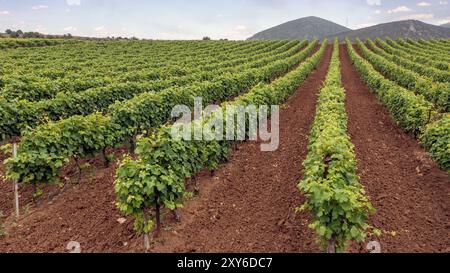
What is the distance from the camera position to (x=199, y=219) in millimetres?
7363

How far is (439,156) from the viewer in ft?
28.7

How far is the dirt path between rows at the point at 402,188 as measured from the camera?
21.8 feet

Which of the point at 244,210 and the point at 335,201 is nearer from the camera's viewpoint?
the point at 335,201

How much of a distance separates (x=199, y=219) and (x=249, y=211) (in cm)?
111

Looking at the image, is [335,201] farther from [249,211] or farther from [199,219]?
[199,219]

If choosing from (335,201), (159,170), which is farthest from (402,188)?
(159,170)

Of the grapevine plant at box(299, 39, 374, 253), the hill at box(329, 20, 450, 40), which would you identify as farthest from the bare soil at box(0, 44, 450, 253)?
the hill at box(329, 20, 450, 40)

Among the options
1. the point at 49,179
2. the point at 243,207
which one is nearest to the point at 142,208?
the point at 243,207

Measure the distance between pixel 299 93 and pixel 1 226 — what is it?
58.3ft

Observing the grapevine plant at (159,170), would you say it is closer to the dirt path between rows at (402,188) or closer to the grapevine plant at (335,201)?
the grapevine plant at (335,201)

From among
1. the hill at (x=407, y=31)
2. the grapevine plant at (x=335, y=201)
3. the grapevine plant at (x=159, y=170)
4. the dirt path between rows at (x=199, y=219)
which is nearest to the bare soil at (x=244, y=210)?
the dirt path between rows at (x=199, y=219)

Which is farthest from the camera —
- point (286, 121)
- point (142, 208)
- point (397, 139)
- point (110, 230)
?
point (286, 121)
